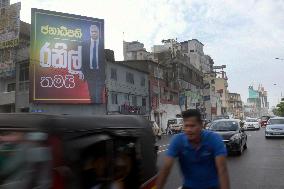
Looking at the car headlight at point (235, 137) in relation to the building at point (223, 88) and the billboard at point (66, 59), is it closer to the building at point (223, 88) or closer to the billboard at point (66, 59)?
the billboard at point (66, 59)

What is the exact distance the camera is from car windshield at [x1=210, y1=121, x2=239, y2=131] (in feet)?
68.0

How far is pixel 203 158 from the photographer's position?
182 inches

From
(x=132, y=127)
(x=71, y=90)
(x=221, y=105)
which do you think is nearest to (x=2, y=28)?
(x=71, y=90)

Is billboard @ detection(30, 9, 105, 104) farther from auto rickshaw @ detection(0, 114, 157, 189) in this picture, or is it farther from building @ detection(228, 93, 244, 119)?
building @ detection(228, 93, 244, 119)

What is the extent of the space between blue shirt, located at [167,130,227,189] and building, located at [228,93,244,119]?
155 m

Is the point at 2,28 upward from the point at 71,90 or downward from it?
upward

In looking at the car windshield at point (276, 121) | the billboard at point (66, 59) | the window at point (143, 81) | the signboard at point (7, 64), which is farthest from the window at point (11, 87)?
the car windshield at point (276, 121)

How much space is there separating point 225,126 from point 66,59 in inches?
956

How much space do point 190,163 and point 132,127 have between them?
0.80 m

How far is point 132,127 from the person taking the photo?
5098 millimetres

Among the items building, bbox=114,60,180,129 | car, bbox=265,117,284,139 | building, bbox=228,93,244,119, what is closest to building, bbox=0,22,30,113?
building, bbox=114,60,180,129

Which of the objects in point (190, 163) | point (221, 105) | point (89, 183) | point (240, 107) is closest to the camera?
point (89, 183)

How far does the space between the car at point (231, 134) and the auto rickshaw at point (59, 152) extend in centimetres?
1490

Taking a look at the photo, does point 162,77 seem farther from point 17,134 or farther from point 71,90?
point 17,134
